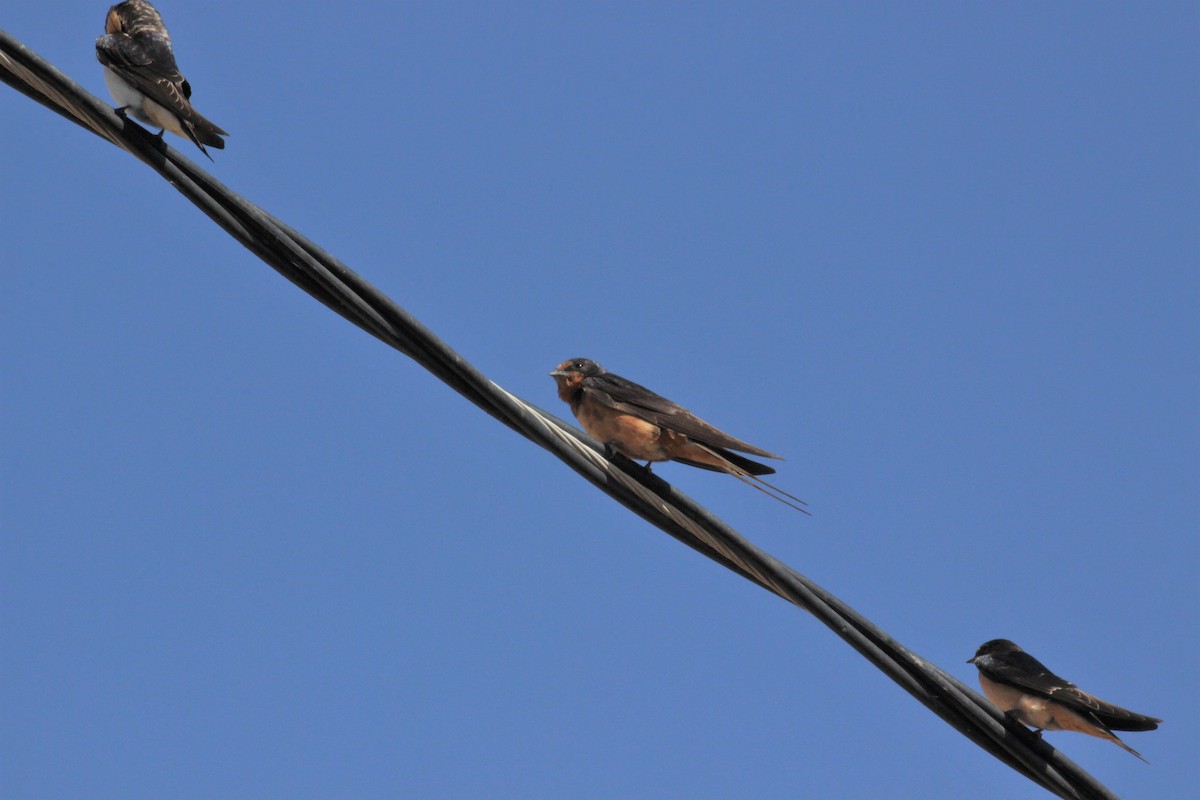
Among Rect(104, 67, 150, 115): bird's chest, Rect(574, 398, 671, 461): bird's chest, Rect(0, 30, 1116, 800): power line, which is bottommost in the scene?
Rect(0, 30, 1116, 800): power line


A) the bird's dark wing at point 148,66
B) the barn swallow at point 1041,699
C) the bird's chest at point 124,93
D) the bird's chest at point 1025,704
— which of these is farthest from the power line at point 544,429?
the bird's chest at point 1025,704

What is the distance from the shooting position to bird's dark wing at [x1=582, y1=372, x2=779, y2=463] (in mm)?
5977

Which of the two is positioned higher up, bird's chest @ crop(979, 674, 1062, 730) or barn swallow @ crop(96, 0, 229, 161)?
bird's chest @ crop(979, 674, 1062, 730)

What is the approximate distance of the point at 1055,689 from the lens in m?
7.69

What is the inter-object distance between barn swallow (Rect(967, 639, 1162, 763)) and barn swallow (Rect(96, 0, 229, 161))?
5.28 metres

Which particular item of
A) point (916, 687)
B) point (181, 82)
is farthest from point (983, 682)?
point (181, 82)

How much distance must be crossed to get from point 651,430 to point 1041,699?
3.29 meters

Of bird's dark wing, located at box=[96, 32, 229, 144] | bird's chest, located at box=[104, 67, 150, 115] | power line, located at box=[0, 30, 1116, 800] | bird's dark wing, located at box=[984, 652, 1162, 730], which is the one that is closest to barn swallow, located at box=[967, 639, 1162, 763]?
bird's dark wing, located at box=[984, 652, 1162, 730]

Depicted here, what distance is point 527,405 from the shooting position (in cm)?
474

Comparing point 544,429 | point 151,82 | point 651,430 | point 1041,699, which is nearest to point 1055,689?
point 1041,699

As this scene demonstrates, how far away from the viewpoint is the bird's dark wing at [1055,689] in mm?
7082

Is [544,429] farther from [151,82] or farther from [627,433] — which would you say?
[151,82]

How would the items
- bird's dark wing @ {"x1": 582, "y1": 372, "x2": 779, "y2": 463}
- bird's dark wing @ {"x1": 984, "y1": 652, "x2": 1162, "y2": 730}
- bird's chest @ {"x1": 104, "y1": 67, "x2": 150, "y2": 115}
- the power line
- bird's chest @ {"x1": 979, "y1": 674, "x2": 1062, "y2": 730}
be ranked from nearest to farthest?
the power line, bird's dark wing @ {"x1": 582, "y1": 372, "x2": 779, "y2": 463}, bird's chest @ {"x1": 104, "y1": 67, "x2": 150, "y2": 115}, bird's dark wing @ {"x1": 984, "y1": 652, "x2": 1162, "y2": 730}, bird's chest @ {"x1": 979, "y1": 674, "x2": 1062, "y2": 730}

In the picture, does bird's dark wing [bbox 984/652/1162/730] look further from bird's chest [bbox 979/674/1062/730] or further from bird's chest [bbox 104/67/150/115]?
bird's chest [bbox 104/67/150/115]
